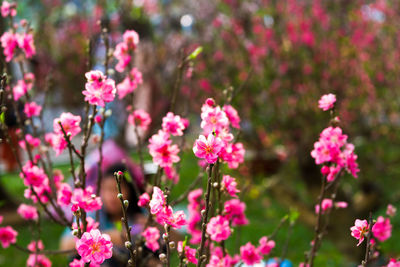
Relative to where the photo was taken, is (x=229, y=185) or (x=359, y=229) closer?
(x=359, y=229)

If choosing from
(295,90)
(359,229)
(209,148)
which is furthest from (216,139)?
(295,90)

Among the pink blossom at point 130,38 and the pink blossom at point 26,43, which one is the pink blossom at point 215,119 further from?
the pink blossom at point 26,43

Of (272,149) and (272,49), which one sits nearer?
(272,49)

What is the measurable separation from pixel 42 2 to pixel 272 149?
5.06m

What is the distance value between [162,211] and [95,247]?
0.67 ft

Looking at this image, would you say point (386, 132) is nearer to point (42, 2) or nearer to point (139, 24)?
point (139, 24)

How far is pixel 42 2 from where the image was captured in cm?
842

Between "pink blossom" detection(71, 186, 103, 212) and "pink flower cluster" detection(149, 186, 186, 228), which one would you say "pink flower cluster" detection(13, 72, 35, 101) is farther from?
"pink flower cluster" detection(149, 186, 186, 228)

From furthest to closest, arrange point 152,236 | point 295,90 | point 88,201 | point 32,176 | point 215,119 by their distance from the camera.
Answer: point 295,90 → point 32,176 → point 152,236 → point 88,201 → point 215,119

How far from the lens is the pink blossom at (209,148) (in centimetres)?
124

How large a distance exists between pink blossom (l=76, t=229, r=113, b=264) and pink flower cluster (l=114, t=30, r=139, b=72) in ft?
2.97

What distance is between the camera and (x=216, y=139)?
1.25 metres

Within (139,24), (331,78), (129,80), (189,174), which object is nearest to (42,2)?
(139,24)

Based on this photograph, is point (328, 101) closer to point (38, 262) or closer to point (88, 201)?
point (88, 201)
